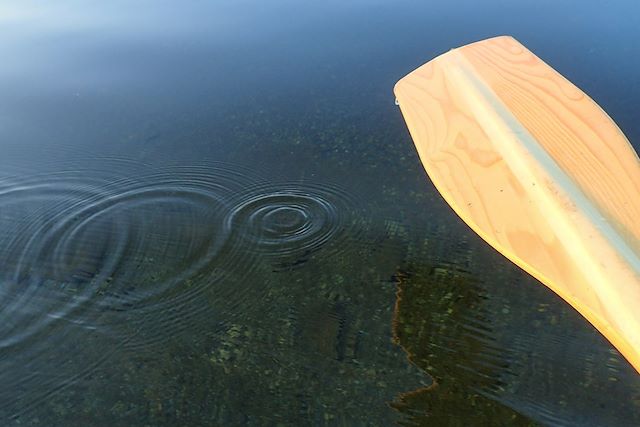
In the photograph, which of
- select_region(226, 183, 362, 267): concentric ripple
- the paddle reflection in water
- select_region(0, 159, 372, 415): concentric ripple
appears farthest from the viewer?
select_region(226, 183, 362, 267): concentric ripple

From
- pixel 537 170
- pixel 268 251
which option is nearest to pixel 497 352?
pixel 537 170

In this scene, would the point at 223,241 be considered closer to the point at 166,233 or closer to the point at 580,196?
the point at 166,233

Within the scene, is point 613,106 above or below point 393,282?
above

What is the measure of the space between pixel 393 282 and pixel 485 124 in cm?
74

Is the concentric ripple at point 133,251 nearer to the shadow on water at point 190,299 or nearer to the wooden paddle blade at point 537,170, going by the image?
the shadow on water at point 190,299

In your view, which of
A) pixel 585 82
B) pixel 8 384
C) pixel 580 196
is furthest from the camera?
pixel 585 82

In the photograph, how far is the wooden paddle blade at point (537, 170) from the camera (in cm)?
143

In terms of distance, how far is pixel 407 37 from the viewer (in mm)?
3047

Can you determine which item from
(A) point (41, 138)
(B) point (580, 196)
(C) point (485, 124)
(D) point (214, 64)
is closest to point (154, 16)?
(D) point (214, 64)

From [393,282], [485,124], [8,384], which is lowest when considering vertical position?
[8,384]

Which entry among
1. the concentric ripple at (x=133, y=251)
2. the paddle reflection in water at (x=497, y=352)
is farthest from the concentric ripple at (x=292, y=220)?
the paddle reflection in water at (x=497, y=352)

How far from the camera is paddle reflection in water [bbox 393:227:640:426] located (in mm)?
1379

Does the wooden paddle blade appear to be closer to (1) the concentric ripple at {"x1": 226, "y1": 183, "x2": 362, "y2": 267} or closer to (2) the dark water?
(2) the dark water

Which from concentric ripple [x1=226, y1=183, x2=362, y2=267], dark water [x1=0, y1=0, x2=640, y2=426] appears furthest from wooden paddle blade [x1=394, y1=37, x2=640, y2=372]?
concentric ripple [x1=226, y1=183, x2=362, y2=267]
